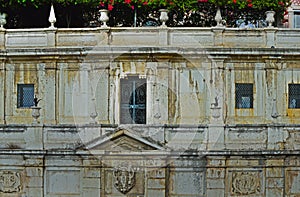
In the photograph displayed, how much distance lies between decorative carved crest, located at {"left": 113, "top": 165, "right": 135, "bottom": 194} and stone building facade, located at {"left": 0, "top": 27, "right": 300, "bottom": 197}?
4 centimetres

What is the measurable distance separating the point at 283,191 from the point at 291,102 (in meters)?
3.16

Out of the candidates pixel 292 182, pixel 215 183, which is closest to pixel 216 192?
pixel 215 183

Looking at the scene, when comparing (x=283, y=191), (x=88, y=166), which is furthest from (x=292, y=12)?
(x=88, y=166)

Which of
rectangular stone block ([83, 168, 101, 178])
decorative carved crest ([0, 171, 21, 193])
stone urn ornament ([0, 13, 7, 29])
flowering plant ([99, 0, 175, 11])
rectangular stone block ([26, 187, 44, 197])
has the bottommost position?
rectangular stone block ([26, 187, 44, 197])

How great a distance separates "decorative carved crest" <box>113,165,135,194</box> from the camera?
25.3 m

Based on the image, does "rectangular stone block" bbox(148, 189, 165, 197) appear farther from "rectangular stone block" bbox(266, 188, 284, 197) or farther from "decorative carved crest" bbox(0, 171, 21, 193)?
"decorative carved crest" bbox(0, 171, 21, 193)

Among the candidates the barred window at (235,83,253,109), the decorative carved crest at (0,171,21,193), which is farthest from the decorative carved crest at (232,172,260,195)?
A: the decorative carved crest at (0,171,21,193)

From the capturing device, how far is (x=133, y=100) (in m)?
26.2

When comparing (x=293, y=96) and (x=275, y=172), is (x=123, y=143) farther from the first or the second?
(x=293, y=96)

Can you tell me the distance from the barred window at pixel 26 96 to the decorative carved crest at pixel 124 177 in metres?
4.08

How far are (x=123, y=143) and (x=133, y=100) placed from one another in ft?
5.67

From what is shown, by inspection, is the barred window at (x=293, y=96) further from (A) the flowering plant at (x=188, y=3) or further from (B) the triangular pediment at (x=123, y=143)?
(B) the triangular pediment at (x=123, y=143)

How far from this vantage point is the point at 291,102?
2641cm

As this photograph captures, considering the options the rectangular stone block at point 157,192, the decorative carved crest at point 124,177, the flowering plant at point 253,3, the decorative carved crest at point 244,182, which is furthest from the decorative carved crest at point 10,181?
the flowering plant at point 253,3
